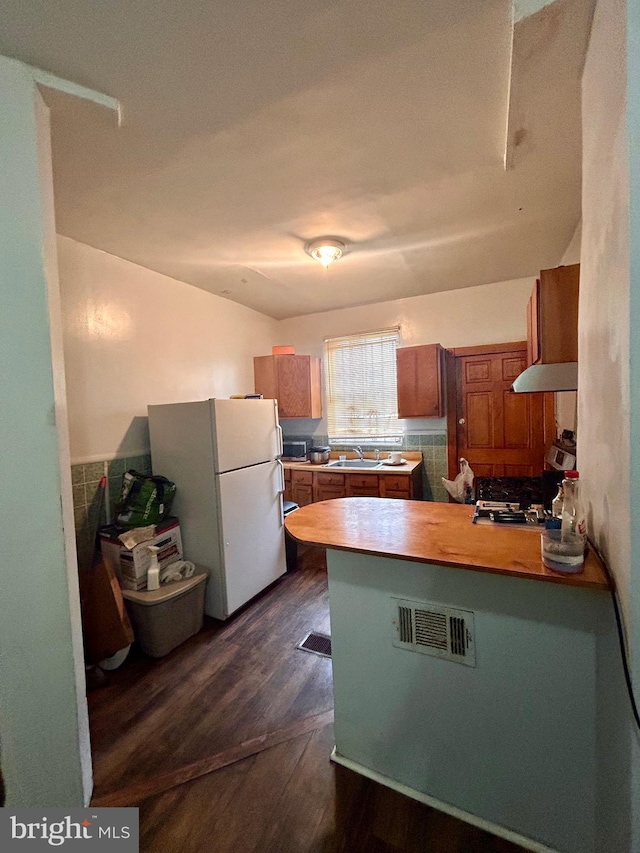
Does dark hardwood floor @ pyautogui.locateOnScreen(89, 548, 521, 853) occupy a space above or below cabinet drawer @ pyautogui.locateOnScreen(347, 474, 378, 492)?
below

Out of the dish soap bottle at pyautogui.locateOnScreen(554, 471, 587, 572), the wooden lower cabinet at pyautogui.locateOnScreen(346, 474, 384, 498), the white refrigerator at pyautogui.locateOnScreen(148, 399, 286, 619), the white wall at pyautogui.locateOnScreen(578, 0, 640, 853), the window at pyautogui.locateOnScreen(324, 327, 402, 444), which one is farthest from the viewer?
the window at pyautogui.locateOnScreen(324, 327, 402, 444)

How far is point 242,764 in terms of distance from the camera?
1.37 metres

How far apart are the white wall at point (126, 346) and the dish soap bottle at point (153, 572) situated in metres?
0.74

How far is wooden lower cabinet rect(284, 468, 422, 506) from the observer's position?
311cm

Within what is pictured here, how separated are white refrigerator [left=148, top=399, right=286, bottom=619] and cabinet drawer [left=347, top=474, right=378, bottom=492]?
0.98m

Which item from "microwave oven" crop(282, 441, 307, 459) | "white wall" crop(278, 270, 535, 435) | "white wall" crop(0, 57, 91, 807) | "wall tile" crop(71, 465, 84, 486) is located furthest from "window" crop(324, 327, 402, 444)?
"white wall" crop(0, 57, 91, 807)

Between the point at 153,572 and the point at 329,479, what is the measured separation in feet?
5.82

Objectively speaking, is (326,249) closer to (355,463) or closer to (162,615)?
(355,463)

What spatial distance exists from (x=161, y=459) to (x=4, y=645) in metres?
1.50

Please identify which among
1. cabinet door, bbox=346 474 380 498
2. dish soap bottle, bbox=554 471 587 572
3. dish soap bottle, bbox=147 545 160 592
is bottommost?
dish soap bottle, bbox=147 545 160 592

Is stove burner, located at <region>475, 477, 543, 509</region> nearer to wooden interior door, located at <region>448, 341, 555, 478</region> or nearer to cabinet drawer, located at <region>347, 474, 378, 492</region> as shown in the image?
wooden interior door, located at <region>448, 341, 555, 478</region>

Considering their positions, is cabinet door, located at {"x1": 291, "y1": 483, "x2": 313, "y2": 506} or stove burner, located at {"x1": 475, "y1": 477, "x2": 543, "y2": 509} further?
cabinet door, located at {"x1": 291, "y1": 483, "x2": 313, "y2": 506}

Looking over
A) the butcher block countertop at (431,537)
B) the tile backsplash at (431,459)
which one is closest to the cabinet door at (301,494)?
the tile backsplash at (431,459)

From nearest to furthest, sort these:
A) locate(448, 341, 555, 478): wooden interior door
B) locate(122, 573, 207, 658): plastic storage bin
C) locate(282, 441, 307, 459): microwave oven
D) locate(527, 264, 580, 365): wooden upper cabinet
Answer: locate(527, 264, 580, 365): wooden upper cabinet < locate(122, 573, 207, 658): plastic storage bin < locate(448, 341, 555, 478): wooden interior door < locate(282, 441, 307, 459): microwave oven
